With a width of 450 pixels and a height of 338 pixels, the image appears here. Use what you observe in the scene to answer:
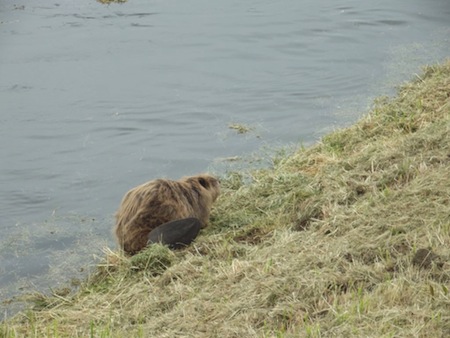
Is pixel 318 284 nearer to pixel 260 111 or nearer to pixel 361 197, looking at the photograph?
pixel 361 197

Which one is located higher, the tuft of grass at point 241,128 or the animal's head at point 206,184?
the animal's head at point 206,184

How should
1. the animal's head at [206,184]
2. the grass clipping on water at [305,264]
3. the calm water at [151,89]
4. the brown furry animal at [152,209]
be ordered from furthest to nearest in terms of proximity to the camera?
the calm water at [151,89] → the animal's head at [206,184] → the brown furry animal at [152,209] → the grass clipping on water at [305,264]

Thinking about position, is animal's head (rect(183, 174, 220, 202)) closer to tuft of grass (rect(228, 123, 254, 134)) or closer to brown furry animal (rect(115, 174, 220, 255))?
brown furry animal (rect(115, 174, 220, 255))

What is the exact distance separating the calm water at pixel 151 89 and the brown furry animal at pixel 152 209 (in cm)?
44

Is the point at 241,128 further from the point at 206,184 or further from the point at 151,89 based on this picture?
the point at 206,184

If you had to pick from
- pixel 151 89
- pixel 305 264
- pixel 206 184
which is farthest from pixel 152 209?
pixel 151 89

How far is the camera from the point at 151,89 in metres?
10.4

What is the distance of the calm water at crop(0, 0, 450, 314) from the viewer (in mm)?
7793

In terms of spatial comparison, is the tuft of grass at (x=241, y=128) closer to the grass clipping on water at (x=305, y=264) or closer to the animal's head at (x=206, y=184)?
the grass clipping on water at (x=305, y=264)

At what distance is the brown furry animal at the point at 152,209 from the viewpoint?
6.78 metres

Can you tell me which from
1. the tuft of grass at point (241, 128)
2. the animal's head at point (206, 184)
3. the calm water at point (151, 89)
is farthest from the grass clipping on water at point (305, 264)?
the tuft of grass at point (241, 128)

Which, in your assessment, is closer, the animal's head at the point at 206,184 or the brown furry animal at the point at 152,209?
the brown furry animal at the point at 152,209

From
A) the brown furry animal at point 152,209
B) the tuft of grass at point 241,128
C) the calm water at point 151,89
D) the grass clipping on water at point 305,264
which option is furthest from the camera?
the tuft of grass at point 241,128

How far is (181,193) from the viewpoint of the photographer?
7117 mm
